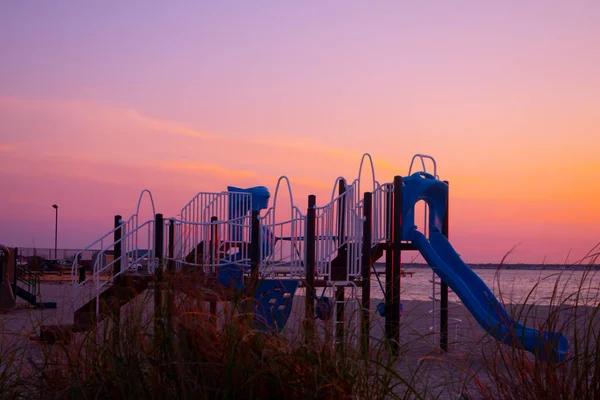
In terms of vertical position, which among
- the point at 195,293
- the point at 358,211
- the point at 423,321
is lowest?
the point at 423,321

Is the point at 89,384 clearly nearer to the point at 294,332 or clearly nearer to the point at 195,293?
the point at 195,293

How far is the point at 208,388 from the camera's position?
3.27 metres

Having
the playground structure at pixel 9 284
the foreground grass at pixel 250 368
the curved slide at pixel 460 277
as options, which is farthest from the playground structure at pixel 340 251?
the playground structure at pixel 9 284

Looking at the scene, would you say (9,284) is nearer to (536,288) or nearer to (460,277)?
(460,277)

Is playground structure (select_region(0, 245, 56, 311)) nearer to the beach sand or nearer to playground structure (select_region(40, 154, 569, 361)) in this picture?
the beach sand

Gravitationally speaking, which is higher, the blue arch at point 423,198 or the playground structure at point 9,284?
the blue arch at point 423,198

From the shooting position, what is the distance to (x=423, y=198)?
11.6 m

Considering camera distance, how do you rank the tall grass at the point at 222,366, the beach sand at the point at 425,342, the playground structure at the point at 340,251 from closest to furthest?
the tall grass at the point at 222,366 < the beach sand at the point at 425,342 < the playground structure at the point at 340,251

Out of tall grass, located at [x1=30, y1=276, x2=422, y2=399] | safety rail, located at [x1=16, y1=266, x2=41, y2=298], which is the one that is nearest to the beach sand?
tall grass, located at [x1=30, y1=276, x2=422, y2=399]

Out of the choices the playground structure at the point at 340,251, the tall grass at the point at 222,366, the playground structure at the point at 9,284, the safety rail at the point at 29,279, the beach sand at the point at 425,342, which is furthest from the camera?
Answer: the safety rail at the point at 29,279

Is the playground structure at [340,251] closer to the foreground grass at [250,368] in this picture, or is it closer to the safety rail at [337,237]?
the safety rail at [337,237]

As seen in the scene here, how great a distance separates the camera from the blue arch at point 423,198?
10977 mm

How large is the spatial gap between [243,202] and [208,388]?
10961 mm

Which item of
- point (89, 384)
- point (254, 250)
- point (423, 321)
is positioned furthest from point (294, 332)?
point (423, 321)
